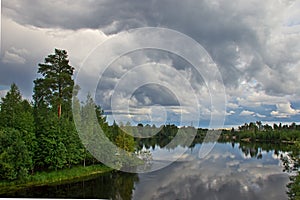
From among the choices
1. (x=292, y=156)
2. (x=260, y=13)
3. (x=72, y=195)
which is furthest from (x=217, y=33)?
(x=72, y=195)

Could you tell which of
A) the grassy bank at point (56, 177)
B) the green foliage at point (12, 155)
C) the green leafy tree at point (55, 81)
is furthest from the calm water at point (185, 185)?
the green leafy tree at point (55, 81)

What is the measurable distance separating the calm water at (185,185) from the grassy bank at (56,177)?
176 mm

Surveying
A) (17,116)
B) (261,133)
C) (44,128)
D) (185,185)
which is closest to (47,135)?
(44,128)

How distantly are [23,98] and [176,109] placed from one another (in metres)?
4.42

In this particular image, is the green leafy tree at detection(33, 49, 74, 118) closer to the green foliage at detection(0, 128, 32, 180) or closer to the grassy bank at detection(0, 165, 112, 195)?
the green foliage at detection(0, 128, 32, 180)

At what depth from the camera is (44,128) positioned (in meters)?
6.27

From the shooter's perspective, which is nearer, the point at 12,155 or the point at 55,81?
the point at 12,155

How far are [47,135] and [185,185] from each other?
3.20 meters

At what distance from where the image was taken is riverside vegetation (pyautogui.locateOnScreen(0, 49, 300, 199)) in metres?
5.36

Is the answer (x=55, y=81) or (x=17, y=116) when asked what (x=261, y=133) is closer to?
(x=55, y=81)

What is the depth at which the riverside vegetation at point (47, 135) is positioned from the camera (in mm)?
5359

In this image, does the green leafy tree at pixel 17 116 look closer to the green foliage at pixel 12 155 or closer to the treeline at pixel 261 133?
the green foliage at pixel 12 155

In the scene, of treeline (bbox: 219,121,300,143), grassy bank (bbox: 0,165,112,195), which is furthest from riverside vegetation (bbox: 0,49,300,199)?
treeline (bbox: 219,121,300,143)

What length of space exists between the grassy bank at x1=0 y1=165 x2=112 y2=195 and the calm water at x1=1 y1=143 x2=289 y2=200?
18cm
